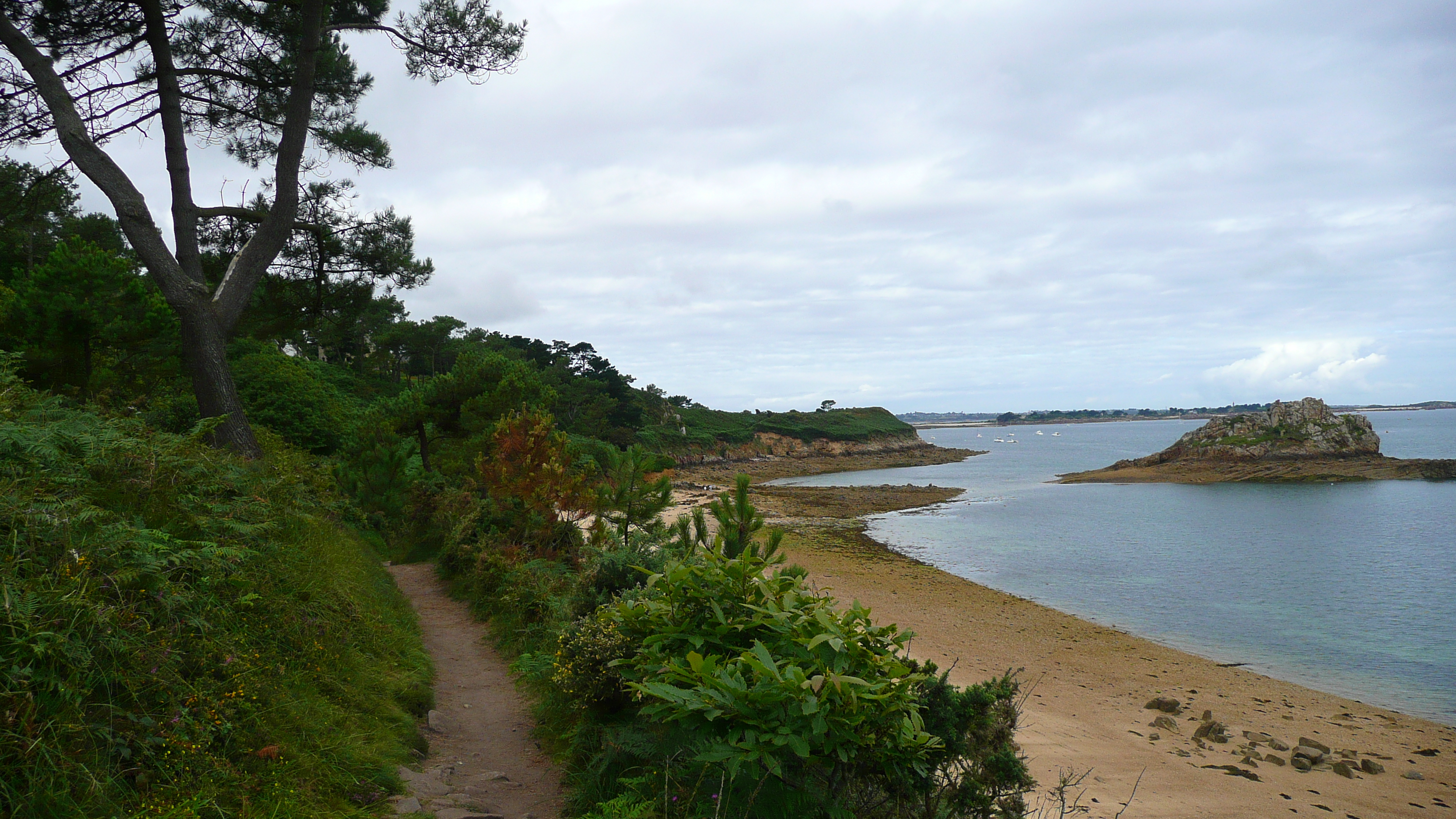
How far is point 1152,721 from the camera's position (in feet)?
36.2

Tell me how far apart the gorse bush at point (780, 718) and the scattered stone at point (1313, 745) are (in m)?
9.13

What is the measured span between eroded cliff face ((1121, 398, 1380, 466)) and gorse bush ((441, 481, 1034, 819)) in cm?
6318

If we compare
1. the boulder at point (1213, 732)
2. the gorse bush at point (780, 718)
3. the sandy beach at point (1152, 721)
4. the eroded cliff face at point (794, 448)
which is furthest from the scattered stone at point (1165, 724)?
the eroded cliff face at point (794, 448)

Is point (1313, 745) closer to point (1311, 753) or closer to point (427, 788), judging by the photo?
point (1311, 753)

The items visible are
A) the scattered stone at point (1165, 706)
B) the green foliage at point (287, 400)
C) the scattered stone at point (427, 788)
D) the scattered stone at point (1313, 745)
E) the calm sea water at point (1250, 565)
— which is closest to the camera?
the scattered stone at point (427, 788)

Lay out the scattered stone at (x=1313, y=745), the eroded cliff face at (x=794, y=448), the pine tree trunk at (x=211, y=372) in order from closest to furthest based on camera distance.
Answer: the pine tree trunk at (x=211, y=372) < the scattered stone at (x=1313, y=745) < the eroded cliff face at (x=794, y=448)

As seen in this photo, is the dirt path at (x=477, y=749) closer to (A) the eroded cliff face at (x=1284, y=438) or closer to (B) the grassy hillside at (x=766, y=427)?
(B) the grassy hillside at (x=766, y=427)

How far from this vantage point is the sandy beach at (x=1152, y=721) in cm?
817

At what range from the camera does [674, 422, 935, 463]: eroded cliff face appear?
8181 centimetres

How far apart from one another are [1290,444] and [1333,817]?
5843 centimetres

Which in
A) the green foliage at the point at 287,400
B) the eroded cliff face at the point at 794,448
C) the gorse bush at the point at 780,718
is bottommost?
the eroded cliff face at the point at 794,448

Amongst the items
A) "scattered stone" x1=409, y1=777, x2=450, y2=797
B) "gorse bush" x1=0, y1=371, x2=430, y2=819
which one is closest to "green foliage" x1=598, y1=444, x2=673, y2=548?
"gorse bush" x1=0, y1=371, x2=430, y2=819

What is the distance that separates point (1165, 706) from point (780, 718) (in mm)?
11743

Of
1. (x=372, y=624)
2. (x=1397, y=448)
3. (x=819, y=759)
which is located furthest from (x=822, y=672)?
(x=1397, y=448)
